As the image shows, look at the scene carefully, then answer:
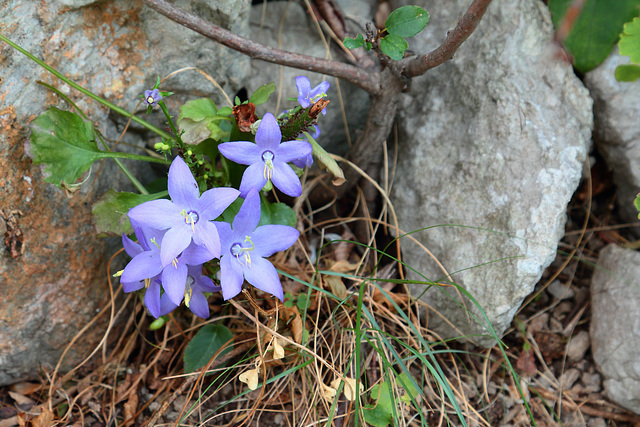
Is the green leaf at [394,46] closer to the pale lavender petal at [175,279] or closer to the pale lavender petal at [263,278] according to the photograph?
the pale lavender petal at [263,278]

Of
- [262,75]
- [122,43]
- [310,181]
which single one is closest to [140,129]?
[122,43]

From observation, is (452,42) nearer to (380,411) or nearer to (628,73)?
(628,73)

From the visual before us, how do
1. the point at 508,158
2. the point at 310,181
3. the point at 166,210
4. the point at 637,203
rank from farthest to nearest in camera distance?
the point at 310,181 < the point at 508,158 < the point at 637,203 < the point at 166,210

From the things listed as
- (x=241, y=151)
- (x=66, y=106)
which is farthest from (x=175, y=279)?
(x=66, y=106)

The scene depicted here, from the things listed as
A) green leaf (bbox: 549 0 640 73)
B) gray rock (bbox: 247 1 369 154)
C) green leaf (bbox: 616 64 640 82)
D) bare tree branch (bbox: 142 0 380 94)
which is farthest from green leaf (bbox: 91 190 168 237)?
green leaf (bbox: 616 64 640 82)

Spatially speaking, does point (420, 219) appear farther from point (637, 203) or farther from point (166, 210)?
point (166, 210)

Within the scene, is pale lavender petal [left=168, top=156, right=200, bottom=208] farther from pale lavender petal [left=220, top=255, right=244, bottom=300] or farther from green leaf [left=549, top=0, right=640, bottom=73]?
green leaf [left=549, top=0, right=640, bottom=73]

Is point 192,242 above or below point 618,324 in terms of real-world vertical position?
above
